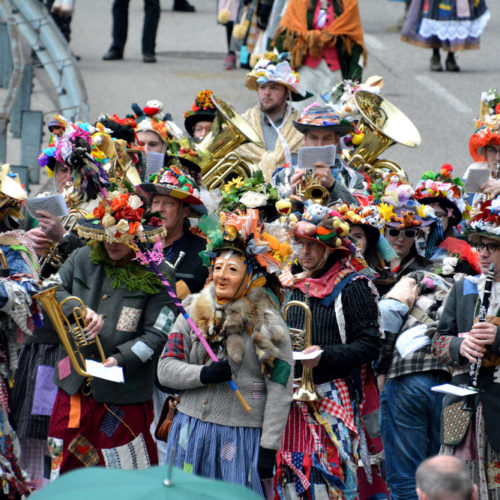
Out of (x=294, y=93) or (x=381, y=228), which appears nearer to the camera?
(x=381, y=228)

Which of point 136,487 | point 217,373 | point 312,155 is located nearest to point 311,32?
point 312,155

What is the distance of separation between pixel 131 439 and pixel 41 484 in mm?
652

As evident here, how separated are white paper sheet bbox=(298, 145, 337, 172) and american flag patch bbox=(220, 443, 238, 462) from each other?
275 cm

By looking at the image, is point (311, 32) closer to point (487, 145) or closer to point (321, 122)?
point (487, 145)

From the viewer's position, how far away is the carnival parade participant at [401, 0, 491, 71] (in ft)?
56.6

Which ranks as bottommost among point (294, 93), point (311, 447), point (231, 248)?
point (311, 447)

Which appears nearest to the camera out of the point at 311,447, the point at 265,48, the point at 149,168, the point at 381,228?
the point at 311,447

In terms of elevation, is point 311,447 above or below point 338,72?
below

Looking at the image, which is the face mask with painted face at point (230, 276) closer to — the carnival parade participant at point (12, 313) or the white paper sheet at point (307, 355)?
the white paper sheet at point (307, 355)

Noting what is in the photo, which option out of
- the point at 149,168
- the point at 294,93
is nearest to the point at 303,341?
the point at 149,168

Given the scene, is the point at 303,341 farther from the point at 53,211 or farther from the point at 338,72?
the point at 338,72

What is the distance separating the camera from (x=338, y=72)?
1228cm

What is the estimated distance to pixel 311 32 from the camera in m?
12.0

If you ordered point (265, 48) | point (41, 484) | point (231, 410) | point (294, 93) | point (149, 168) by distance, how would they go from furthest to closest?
point (265, 48)
point (294, 93)
point (149, 168)
point (41, 484)
point (231, 410)
